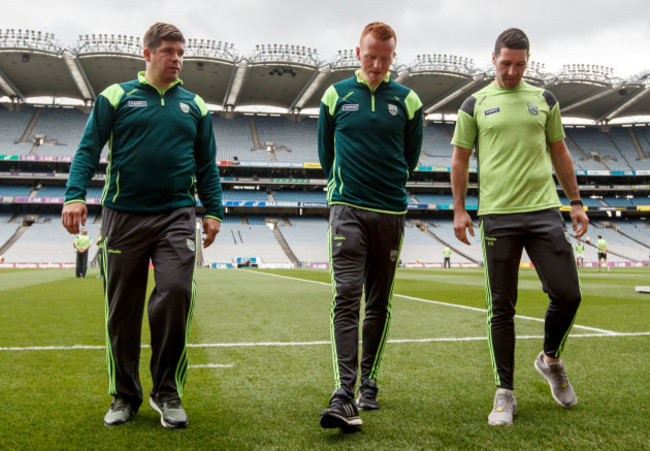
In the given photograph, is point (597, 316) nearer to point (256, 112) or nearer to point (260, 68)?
point (260, 68)

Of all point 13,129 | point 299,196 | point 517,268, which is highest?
point 13,129

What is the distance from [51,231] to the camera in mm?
39906

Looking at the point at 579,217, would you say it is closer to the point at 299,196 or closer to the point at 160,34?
the point at 160,34

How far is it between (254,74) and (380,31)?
39.0m

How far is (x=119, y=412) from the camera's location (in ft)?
8.66

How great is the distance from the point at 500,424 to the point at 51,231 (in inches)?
1685

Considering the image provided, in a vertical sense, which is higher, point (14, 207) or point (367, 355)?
point (14, 207)

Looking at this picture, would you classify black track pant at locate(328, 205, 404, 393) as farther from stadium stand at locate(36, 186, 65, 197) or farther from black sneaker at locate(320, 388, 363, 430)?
stadium stand at locate(36, 186, 65, 197)

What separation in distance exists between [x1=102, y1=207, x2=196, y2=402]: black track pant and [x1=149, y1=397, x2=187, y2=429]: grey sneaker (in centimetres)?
6

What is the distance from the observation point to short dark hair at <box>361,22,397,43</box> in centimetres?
291

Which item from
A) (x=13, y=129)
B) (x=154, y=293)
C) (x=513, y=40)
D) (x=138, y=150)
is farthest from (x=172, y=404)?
(x=13, y=129)

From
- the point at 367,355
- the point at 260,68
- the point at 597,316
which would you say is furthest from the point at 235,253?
the point at 367,355

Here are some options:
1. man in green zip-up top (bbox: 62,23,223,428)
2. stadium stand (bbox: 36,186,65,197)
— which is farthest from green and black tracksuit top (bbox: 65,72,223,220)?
stadium stand (bbox: 36,186,65,197)

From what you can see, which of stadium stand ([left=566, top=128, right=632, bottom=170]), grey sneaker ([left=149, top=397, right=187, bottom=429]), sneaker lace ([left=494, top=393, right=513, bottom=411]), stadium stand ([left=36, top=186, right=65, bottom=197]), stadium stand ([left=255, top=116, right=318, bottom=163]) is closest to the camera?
grey sneaker ([left=149, top=397, right=187, bottom=429])
